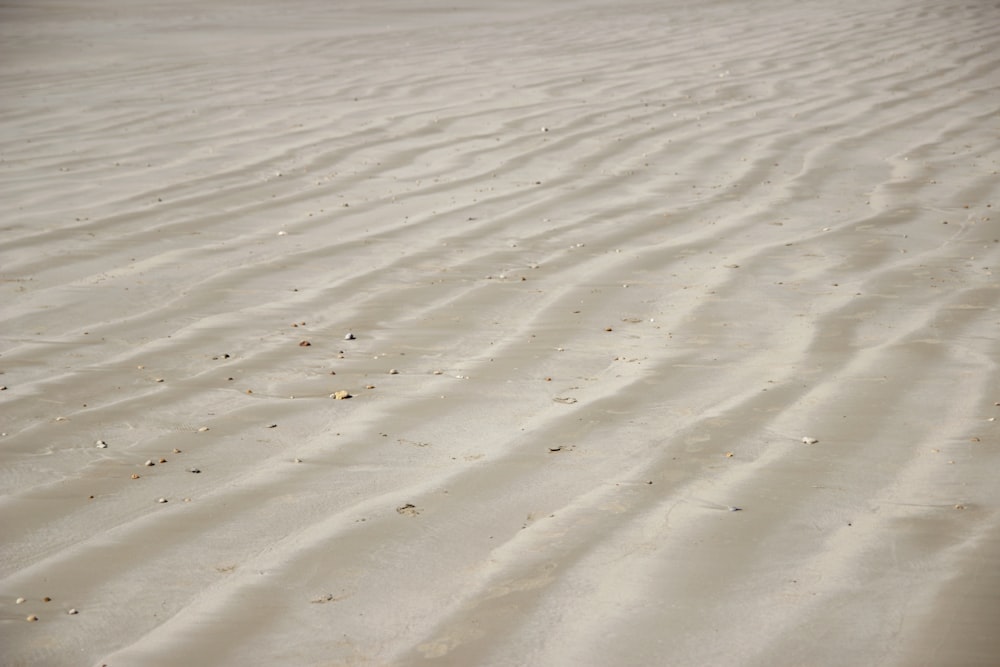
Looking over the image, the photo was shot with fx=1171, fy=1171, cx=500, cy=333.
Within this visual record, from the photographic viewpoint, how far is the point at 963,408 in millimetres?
2777

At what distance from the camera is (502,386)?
301 centimetres

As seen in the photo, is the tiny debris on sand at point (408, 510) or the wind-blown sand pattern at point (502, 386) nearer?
the wind-blown sand pattern at point (502, 386)

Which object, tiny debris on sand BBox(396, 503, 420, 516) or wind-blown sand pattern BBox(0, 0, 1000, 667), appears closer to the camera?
wind-blown sand pattern BBox(0, 0, 1000, 667)

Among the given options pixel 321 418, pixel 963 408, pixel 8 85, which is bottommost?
pixel 963 408

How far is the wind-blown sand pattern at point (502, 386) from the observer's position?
197 centimetres

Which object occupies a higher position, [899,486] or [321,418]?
[321,418]

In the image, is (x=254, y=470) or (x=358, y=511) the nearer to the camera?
(x=358, y=511)

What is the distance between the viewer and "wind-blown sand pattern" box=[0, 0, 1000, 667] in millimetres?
1974

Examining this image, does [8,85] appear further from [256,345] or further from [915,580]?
[915,580]

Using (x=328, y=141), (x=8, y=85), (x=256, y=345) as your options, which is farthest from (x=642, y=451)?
(x=8, y=85)

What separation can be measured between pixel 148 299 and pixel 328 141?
2633 mm

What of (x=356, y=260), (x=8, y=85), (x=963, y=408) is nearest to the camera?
(x=963, y=408)

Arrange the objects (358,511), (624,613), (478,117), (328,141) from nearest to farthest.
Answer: (624,613), (358,511), (328,141), (478,117)

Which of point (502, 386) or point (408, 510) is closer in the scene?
point (408, 510)
